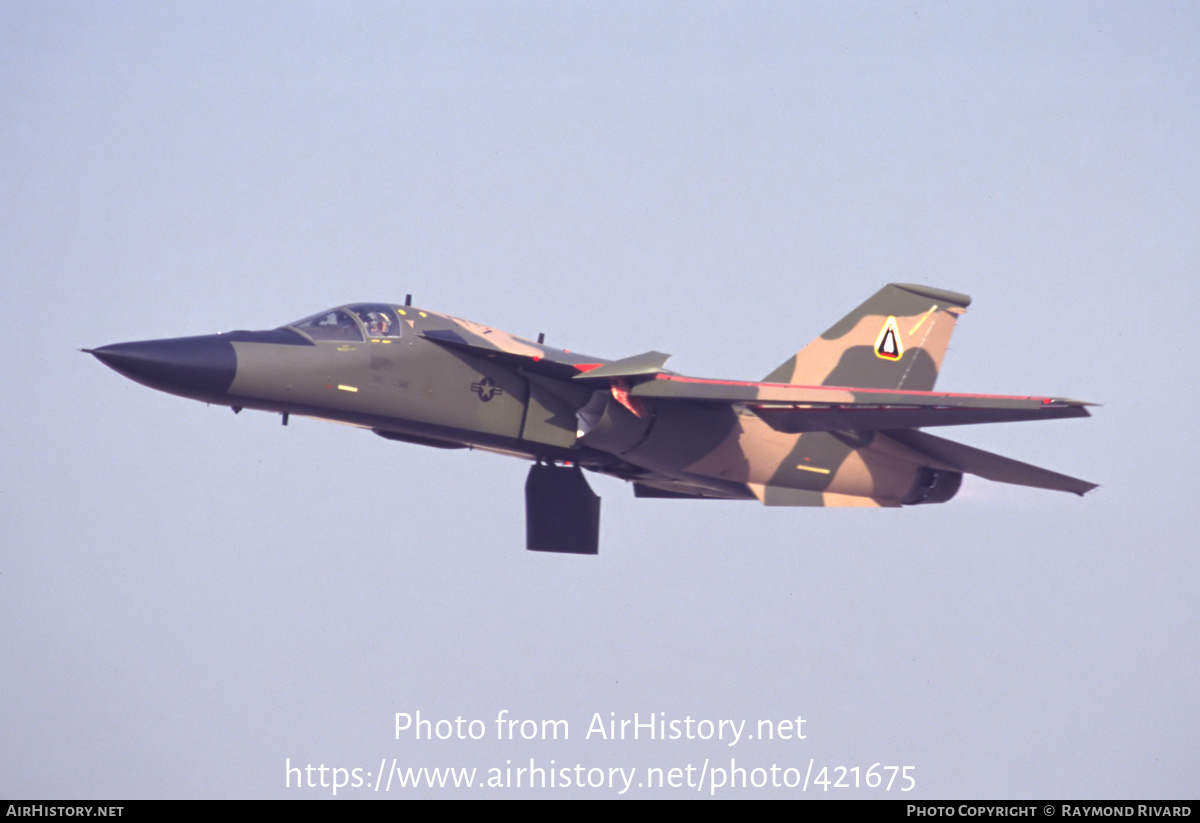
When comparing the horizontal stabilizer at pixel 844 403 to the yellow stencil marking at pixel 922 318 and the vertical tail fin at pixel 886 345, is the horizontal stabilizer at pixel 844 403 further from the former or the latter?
the yellow stencil marking at pixel 922 318

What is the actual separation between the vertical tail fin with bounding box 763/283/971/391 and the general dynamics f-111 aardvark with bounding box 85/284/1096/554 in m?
1.35

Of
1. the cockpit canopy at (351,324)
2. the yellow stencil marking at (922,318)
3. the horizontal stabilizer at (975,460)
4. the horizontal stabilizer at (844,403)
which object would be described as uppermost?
the yellow stencil marking at (922,318)

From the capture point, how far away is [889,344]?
20672 mm

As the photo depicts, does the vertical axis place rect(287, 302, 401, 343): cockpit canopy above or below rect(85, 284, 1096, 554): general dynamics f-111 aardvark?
above

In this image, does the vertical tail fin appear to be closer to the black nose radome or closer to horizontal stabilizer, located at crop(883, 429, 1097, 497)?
horizontal stabilizer, located at crop(883, 429, 1097, 497)

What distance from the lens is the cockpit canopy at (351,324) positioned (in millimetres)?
16969

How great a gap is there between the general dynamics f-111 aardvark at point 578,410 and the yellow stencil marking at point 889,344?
5.16ft

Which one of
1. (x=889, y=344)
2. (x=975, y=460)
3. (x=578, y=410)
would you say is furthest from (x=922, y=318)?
(x=578, y=410)

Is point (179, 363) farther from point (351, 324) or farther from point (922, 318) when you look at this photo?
point (922, 318)

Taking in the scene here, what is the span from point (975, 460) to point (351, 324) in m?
8.59

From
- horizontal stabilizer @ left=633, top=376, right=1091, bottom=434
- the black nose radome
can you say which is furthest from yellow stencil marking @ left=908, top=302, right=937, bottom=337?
the black nose radome

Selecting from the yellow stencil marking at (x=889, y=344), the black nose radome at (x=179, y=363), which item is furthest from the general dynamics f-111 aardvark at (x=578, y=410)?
the yellow stencil marking at (x=889, y=344)

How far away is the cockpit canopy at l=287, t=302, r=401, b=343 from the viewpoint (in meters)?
17.0

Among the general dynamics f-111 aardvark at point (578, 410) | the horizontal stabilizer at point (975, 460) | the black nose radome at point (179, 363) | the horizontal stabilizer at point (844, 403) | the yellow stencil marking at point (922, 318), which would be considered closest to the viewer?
the black nose radome at point (179, 363)
